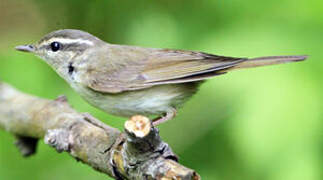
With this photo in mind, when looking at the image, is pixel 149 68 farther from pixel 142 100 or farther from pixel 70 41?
pixel 70 41

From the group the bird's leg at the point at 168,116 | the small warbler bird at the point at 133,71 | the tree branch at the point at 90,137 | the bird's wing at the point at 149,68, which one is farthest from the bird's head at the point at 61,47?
the bird's leg at the point at 168,116

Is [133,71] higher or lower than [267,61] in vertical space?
lower

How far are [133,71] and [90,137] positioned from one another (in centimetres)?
50

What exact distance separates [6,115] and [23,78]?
0.37m

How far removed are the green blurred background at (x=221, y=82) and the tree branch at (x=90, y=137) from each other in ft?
0.43

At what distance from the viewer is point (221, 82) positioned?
345 cm

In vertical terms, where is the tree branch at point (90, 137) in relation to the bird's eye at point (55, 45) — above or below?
below

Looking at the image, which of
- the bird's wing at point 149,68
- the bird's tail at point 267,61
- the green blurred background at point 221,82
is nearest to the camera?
the bird's tail at point 267,61

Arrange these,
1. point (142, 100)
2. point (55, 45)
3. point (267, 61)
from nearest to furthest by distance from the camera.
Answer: point (267, 61) → point (142, 100) → point (55, 45)

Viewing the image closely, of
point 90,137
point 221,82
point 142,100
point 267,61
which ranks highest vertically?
point 267,61

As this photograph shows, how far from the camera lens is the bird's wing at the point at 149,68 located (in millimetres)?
3088

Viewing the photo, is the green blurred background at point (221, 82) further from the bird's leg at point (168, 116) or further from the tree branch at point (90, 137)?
the bird's leg at point (168, 116)

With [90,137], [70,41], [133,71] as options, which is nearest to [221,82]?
[133,71]

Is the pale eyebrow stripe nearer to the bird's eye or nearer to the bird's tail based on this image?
the bird's eye
